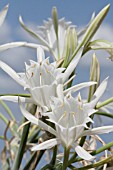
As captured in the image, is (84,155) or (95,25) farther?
(95,25)

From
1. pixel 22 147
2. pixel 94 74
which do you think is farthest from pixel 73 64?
pixel 22 147

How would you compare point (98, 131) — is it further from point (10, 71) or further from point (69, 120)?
point (10, 71)

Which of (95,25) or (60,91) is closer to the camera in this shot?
(60,91)

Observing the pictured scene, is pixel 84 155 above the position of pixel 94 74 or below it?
below

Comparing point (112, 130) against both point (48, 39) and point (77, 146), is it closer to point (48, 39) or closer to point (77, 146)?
point (77, 146)

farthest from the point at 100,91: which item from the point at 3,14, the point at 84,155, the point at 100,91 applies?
the point at 3,14

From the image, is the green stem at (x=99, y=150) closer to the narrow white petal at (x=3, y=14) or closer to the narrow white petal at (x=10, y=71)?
the narrow white petal at (x=10, y=71)

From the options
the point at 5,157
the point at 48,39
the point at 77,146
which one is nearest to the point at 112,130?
the point at 77,146

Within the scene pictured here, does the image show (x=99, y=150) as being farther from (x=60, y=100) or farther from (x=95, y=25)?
(x=95, y=25)

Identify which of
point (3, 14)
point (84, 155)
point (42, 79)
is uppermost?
point (3, 14)
